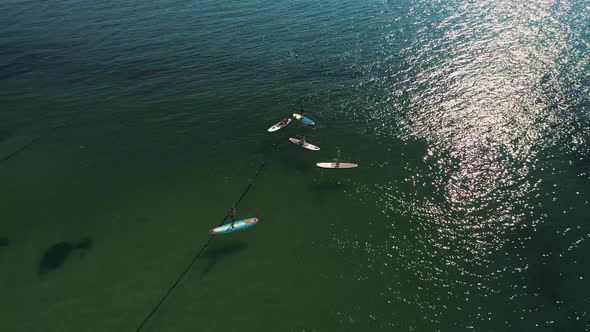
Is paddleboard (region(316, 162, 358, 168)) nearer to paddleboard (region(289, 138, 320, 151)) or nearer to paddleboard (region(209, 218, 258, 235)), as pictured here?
paddleboard (region(289, 138, 320, 151))

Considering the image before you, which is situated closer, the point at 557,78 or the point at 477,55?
the point at 557,78

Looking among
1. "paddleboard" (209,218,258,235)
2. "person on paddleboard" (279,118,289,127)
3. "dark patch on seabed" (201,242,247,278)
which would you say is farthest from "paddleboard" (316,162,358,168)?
"dark patch on seabed" (201,242,247,278)

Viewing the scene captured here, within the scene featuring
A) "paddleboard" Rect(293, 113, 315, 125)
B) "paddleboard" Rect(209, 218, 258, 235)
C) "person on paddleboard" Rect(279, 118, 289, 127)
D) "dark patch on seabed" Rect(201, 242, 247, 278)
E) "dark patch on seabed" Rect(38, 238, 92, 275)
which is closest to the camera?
"dark patch on seabed" Rect(38, 238, 92, 275)

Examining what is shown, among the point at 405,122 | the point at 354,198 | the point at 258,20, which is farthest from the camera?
the point at 258,20

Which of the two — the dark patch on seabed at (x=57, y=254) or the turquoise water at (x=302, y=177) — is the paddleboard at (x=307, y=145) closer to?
the turquoise water at (x=302, y=177)

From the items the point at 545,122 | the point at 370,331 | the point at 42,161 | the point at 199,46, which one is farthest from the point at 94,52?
the point at 545,122

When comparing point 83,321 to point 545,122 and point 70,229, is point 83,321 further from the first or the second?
point 545,122
